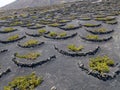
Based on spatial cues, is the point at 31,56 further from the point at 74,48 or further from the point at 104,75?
the point at 104,75

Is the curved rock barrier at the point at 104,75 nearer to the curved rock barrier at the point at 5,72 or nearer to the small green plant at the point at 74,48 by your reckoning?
the small green plant at the point at 74,48

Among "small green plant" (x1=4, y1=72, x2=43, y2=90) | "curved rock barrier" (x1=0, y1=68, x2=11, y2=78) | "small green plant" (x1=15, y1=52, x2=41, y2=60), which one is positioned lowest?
"curved rock barrier" (x1=0, y1=68, x2=11, y2=78)

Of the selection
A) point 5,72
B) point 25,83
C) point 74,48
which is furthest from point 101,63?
point 5,72

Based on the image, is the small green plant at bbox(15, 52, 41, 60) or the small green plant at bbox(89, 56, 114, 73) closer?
the small green plant at bbox(89, 56, 114, 73)

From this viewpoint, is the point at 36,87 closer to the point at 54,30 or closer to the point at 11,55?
the point at 11,55

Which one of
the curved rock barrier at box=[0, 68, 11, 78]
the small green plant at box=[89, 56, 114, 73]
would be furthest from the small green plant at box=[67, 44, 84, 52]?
the curved rock barrier at box=[0, 68, 11, 78]

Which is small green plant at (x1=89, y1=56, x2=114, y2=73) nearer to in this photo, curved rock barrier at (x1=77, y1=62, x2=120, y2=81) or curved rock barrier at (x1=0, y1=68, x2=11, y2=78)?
curved rock barrier at (x1=77, y1=62, x2=120, y2=81)
